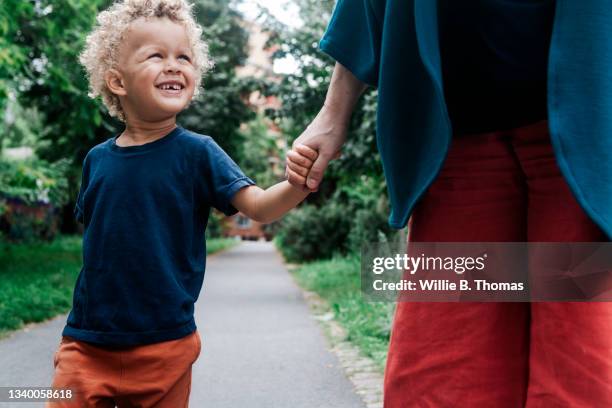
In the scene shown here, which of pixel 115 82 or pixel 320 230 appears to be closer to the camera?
pixel 115 82

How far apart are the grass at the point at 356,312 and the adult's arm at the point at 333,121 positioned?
3038mm

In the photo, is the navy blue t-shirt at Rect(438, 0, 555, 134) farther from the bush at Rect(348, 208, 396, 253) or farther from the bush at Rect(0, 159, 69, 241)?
the bush at Rect(348, 208, 396, 253)

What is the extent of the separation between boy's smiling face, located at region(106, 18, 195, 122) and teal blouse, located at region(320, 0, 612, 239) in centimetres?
55

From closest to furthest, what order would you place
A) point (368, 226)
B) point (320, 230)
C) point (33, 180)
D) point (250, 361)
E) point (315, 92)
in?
point (250, 361), point (315, 92), point (33, 180), point (368, 226), point (320, 230)

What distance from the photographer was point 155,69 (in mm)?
1979

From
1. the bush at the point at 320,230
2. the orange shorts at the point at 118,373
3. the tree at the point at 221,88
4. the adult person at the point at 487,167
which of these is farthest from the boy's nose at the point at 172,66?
the bush at the point at 320,230

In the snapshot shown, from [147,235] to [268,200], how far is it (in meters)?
0.34

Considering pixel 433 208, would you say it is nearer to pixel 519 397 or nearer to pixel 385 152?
pixel 385 152

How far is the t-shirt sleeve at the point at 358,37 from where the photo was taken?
1588mm

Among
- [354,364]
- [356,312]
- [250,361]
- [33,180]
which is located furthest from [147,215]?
[33,180]

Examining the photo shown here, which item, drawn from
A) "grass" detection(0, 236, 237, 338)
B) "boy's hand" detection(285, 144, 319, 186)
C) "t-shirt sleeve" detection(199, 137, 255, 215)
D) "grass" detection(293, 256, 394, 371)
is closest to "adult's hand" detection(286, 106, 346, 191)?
"boy's hand" detection(285, 144, 319, 186)

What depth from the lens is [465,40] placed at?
151 cm

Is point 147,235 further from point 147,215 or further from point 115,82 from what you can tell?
point 115,82

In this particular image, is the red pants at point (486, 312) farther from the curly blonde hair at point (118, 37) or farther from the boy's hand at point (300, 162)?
the curly blonde hair at point (118, 37)
